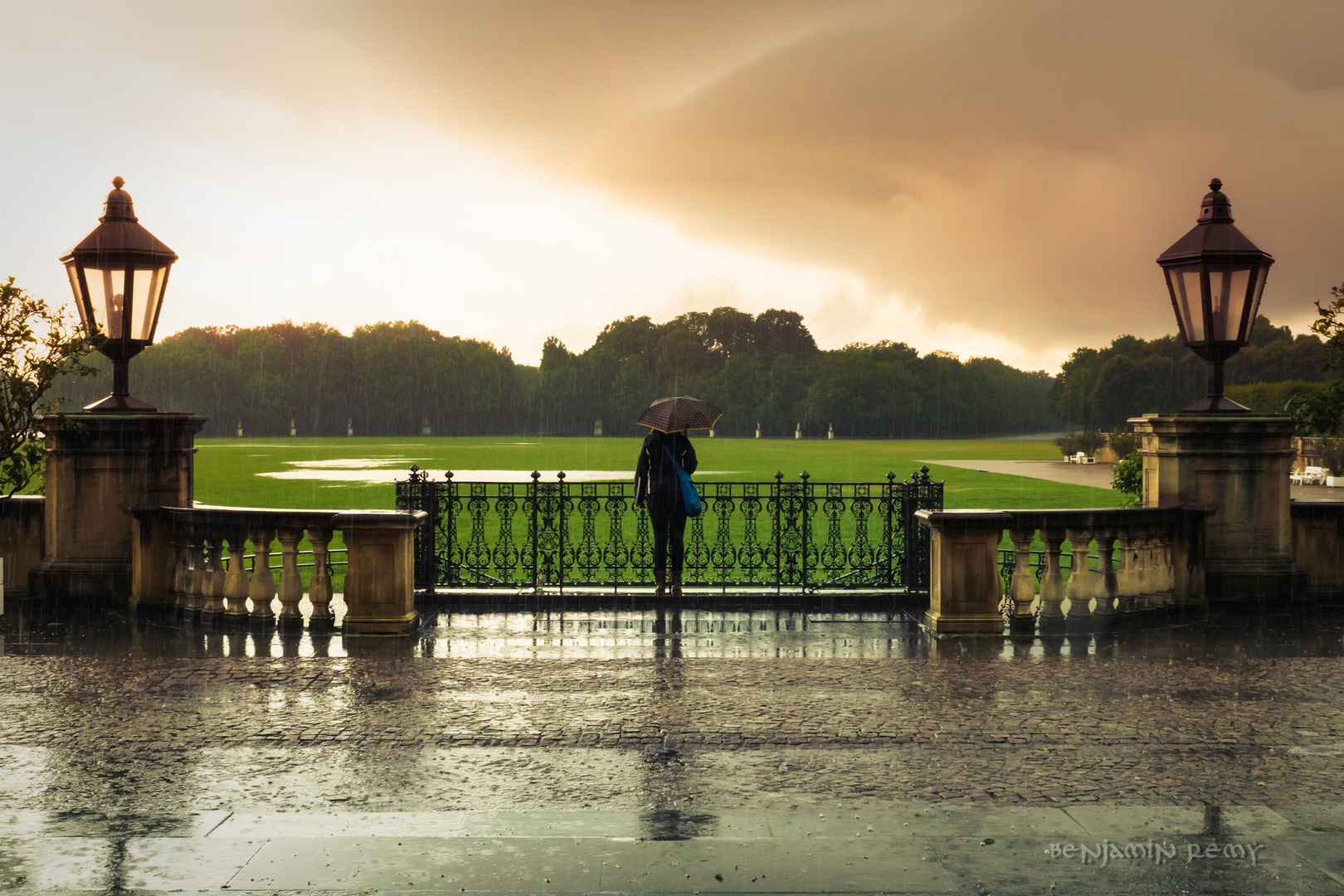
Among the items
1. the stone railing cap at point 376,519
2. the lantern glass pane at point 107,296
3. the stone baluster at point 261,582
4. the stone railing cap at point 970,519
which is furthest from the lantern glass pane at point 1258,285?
the lantern glass pane at point 107,296

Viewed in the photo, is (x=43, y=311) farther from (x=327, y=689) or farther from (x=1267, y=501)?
(x=1267, y=501)

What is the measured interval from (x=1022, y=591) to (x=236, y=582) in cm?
727

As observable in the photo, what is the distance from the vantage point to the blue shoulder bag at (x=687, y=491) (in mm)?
12250

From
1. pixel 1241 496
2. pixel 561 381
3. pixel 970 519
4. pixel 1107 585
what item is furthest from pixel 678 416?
pixel 561 381

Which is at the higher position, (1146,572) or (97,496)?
(97,496)

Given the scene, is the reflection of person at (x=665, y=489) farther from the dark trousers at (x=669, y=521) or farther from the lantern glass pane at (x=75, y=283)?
the lantern glass pane at (x=75, y=283)

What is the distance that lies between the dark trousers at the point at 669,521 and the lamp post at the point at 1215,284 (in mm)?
5371

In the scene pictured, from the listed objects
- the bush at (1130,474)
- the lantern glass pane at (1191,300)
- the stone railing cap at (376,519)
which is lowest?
the stone railing cap at (376,519)

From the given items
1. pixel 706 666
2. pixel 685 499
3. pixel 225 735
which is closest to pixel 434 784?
pixel 225 735

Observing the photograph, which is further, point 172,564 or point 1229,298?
point 1229,298

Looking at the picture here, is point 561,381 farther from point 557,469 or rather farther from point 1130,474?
point 1130,474

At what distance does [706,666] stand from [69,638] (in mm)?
5597

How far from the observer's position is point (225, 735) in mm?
6832

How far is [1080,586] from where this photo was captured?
10.9 metres
